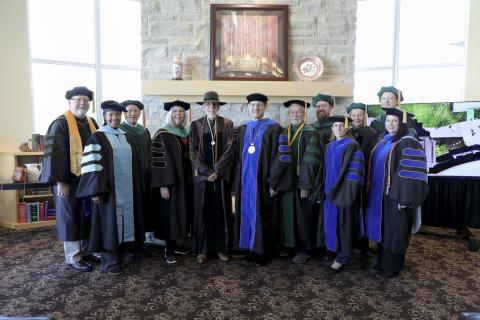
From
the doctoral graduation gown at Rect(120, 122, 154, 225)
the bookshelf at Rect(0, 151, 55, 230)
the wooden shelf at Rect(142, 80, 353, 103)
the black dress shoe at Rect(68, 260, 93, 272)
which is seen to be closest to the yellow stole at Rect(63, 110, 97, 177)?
the doctoral graduation gown at Rect(120, 122, 154, 225)

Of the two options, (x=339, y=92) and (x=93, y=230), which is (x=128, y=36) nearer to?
(x=339, y=92)

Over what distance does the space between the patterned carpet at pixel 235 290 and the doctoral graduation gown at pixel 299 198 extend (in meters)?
0.25

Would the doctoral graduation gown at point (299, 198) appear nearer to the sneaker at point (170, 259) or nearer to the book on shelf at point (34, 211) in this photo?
the sneaker at point (170, 259)

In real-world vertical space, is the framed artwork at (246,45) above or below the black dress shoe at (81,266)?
above

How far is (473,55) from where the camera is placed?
5.65 m

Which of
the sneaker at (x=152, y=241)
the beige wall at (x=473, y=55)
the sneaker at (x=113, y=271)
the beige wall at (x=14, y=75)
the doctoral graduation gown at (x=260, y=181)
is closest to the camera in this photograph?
the sneaker at (x=113, y=271)

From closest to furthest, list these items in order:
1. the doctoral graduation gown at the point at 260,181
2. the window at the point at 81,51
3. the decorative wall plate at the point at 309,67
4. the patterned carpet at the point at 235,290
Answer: the patterned carpet at the point at 235,290 < the doctoral graduation gown at the point at 260,181 < the decorative wall plate at the point at 309,67 < the window at the point at 81,51

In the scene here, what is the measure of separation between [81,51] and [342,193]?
16.2 feet

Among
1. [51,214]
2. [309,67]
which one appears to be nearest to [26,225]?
[51,214]

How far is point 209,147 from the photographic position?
3498 mm

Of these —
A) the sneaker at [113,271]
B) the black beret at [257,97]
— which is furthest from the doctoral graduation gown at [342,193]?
the sneaker at [113,271]

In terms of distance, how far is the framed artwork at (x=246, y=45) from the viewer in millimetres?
4992

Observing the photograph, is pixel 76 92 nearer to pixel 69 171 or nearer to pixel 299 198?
pixel 69 171

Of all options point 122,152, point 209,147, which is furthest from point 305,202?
point 122,152
